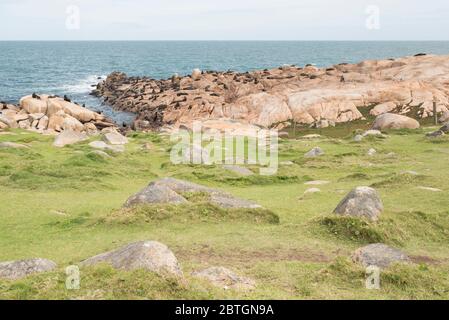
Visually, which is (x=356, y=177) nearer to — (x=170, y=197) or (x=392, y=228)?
(x=392, y=228)

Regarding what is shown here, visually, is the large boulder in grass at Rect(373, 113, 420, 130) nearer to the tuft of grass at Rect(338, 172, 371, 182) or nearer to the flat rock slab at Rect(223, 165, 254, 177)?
the tuft of grass at Rect(338, 172, 371, 182)

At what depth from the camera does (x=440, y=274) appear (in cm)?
1114

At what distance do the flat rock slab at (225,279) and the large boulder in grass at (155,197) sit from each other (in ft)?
21.8

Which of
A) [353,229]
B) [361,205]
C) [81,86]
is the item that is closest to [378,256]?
[353,229]

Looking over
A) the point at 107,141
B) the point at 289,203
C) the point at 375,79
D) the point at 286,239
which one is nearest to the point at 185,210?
the point at 286,239

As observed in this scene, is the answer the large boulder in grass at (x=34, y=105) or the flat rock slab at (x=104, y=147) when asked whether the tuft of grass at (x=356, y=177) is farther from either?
the large boulder in grass at (x=34, y=105)

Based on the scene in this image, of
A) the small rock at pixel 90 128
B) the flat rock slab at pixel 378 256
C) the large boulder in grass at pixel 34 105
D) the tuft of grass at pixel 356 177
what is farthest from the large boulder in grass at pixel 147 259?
the large boulder in grass at pixel 34 105

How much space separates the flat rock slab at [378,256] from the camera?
11.6 metres

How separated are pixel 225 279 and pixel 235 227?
5.46m

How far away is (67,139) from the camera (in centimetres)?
3538

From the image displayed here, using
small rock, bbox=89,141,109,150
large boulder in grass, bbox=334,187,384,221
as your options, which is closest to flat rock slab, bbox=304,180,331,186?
large boulder in grass, bbox=334,187,384,221

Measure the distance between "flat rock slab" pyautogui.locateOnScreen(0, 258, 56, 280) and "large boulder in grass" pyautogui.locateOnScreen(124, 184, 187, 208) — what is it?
5.60 metres

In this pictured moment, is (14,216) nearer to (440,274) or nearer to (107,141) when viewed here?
(440,274)
